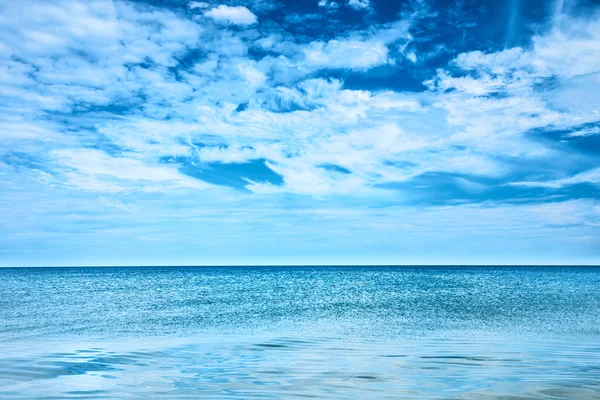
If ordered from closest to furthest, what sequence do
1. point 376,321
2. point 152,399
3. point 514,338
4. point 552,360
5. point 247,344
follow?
point 152,399, point 552,360, point 247,344, point 514,338, point 376,321

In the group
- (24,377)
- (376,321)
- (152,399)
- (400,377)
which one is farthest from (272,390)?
(376,321)

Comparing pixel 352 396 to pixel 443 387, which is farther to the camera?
pixel 443 387

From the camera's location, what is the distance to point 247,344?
20.2m

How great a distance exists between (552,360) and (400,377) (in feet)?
22.3

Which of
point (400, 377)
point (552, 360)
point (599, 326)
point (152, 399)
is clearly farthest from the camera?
point (599, 326)

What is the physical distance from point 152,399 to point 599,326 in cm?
2560

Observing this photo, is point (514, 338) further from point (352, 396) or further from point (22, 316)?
point (22, 316)

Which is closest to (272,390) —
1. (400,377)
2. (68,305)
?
(400,377)

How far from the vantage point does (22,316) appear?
31.8 m

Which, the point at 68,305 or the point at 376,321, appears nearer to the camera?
the point at 376,321

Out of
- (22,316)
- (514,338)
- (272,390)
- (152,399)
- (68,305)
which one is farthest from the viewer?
(68,305)

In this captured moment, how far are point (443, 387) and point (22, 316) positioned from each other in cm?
3099

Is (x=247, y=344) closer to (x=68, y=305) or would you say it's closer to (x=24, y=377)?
(x=24, y=377)

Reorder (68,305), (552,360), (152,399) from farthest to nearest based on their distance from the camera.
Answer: (68,305)
(552,360)
(152,399)
